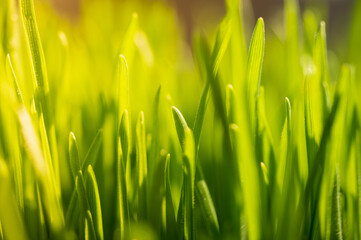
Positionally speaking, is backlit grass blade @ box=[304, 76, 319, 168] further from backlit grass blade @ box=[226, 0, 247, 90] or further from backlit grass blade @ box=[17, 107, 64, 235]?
backlit grass blade @ box=[17, 107, 64, 235]

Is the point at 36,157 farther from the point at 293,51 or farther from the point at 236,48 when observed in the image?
the point at 293,51

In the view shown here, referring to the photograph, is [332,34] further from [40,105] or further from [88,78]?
[40,105]

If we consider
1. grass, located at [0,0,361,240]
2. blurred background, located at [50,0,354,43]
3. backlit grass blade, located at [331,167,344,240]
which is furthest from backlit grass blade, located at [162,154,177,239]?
blurred background, located at [50,0,354,43]

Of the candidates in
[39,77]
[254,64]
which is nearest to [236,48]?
[254,64]

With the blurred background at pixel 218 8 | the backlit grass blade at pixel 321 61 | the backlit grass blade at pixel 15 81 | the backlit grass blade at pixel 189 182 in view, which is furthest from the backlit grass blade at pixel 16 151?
the blurred background at pixel 218 8

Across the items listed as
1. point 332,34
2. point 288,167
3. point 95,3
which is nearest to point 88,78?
point 288,167
